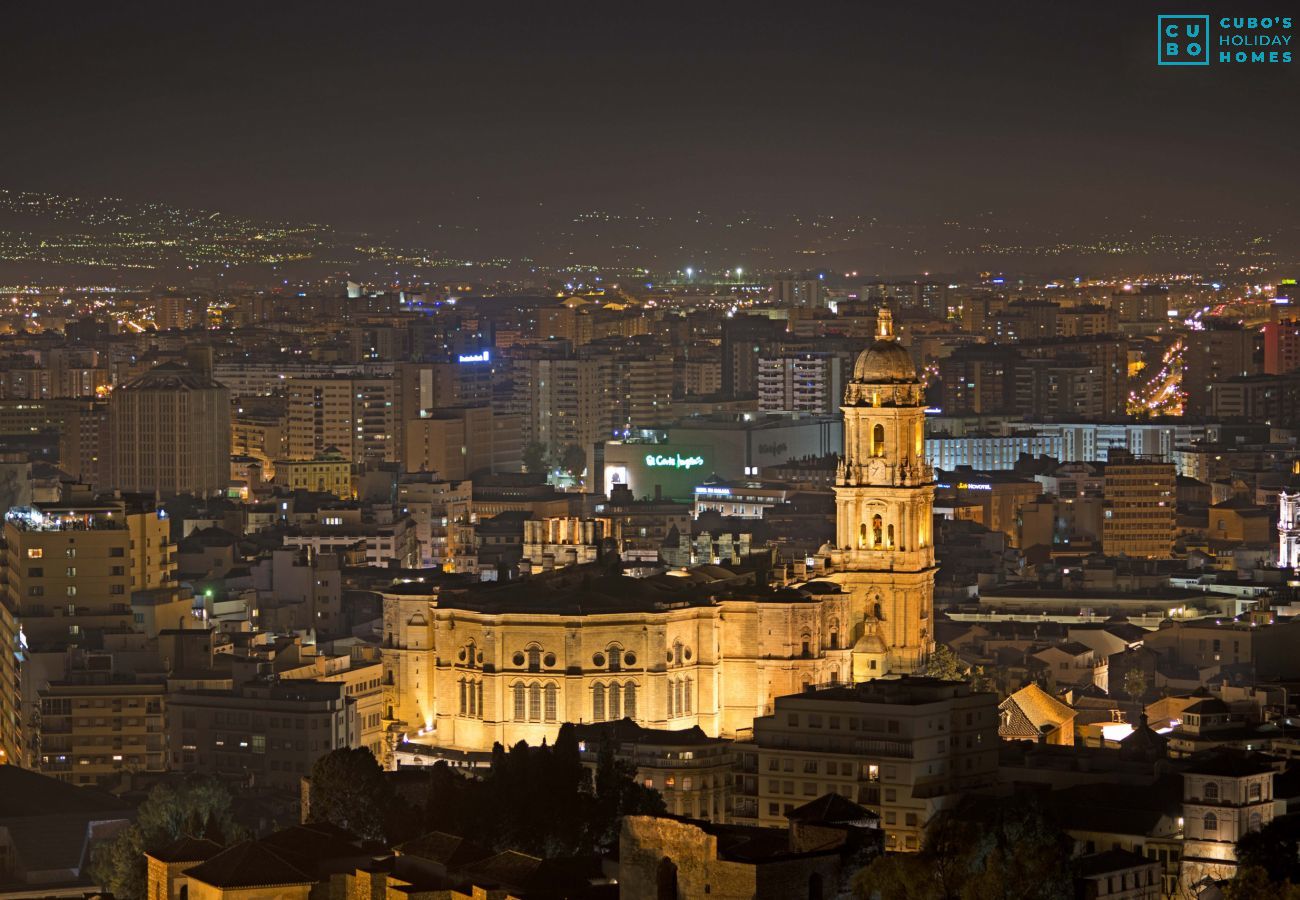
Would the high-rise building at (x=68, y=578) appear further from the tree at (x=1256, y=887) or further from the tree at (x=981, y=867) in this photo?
the tree at (x=1256, y=887)

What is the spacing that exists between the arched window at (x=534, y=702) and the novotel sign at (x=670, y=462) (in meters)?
74.7

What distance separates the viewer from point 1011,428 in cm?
17100

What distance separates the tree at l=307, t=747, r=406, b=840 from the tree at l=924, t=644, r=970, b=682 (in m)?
17.3

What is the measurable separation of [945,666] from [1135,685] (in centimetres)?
791

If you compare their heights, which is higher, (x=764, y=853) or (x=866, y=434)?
(x=866, y=434)

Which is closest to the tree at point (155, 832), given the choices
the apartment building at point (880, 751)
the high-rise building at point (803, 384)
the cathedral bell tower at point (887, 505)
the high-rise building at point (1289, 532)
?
the apartment building at point (880, 751)

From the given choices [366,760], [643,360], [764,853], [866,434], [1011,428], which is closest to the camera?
[764,853]

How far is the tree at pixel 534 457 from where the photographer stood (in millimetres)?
177250

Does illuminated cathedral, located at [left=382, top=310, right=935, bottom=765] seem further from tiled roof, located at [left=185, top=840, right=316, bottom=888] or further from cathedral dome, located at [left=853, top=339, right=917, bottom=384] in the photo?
tiled roof, located at [left=185, top=840, right=316, bottom=888]

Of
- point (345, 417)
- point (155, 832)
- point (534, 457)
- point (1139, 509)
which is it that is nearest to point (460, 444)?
point (345, 417)

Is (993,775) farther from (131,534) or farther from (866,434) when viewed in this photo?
(131,534)

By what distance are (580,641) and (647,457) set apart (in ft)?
247

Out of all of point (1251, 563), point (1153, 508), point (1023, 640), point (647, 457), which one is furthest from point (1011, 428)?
point (1023, 640)

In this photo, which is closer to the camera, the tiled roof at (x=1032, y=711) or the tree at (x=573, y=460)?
the tiled roof at (x=1032, y=711)
